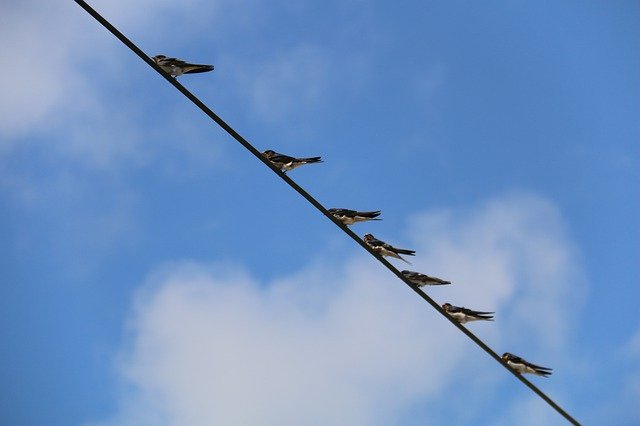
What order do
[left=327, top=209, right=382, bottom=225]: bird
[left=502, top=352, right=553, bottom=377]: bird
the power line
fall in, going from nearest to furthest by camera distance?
the power line < [left=502, top=352, right=553, bottom=377]: bird < [left=327, top=209, right=382, bottom=225]: bird

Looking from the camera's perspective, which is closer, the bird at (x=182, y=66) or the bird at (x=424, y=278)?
the bird at (x=182, y=66)

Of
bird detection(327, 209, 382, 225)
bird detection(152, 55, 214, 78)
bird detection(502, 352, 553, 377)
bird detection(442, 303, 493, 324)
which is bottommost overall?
bird detection(502, 352, 553, 377)

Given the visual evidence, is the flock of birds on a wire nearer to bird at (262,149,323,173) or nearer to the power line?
bird at (262,149,323,173)

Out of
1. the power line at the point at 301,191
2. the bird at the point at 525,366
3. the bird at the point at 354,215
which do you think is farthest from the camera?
the bird at the point at 354,215

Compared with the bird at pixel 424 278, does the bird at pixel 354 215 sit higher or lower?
higher

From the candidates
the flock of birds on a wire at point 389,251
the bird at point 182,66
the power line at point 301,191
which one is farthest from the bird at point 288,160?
the power line at point 301,191

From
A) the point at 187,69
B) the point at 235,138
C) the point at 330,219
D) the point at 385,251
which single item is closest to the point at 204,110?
the point at 235,138

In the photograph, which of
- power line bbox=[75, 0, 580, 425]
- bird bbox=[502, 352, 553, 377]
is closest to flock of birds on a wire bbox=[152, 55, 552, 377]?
bird bbox=[502, 352, 553, 377]

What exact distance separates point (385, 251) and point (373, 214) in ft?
2.74

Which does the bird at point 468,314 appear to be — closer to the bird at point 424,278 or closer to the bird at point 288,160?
the bird at point 424,278

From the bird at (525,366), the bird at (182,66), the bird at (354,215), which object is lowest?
the bird at (525,366)

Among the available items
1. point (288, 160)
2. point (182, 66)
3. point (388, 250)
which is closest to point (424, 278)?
point (388, 250)

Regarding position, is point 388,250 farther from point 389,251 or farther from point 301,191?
point 301,191

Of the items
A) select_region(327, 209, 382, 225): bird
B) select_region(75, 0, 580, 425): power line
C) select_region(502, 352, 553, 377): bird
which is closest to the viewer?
select_region(75, 0, 580, 425): power line
